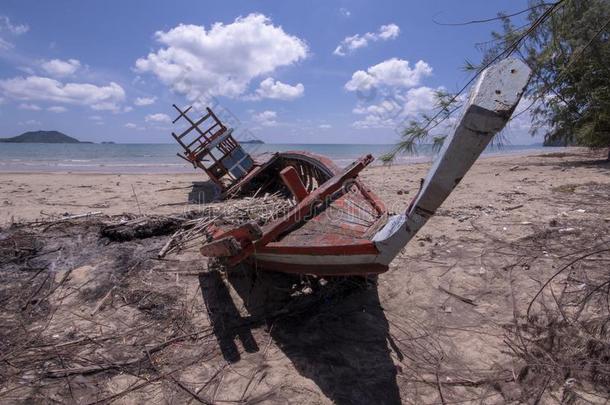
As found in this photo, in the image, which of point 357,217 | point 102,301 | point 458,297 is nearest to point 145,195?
point 102,301

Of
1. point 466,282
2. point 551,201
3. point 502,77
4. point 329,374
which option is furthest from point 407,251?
point 551,201

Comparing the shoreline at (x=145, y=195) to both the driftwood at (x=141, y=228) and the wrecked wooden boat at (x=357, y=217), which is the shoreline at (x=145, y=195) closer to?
the driftwood at (x=141, y=228)

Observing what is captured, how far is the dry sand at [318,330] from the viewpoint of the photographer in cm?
275

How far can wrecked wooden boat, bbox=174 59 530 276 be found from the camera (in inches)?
77.2

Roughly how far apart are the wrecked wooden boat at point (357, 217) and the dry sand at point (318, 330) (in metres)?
0.66

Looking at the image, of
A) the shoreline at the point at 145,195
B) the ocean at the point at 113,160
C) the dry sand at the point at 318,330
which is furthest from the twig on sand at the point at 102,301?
the shoreline at the point at 145,195

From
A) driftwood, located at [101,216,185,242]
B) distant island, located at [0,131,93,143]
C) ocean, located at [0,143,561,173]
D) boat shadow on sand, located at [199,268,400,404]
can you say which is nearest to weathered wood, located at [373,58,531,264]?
ocean, located at [0,143,561,173]

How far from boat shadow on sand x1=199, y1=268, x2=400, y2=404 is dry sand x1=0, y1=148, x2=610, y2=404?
0.04 ft

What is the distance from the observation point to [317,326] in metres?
3.52

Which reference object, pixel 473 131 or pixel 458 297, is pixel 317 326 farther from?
pixel 473 131

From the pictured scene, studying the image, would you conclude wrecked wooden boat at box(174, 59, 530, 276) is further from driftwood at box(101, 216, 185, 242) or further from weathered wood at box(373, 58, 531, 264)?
driftwood at box(101, 216, 185, 242)

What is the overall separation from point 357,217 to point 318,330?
128 cm

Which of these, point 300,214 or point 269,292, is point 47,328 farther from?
point 300,214

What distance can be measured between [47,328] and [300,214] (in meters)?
2.71
